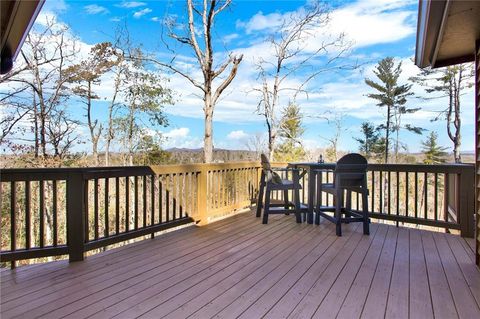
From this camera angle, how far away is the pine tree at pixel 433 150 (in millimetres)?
15768

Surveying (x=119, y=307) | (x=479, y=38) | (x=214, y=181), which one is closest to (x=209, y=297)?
(x=119, y=307)

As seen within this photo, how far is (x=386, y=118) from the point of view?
16.4 meters

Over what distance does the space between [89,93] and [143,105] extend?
6.78 ft

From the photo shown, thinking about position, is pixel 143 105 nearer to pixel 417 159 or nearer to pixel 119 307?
pixel 119 307

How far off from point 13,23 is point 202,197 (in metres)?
3.07

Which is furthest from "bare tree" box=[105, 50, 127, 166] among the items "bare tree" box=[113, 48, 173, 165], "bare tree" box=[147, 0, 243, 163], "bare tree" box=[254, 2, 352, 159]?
"bare tree" box=[254, 2, 352, 159]

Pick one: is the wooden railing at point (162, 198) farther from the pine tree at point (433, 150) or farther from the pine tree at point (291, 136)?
the pine tree at point (433, 150)

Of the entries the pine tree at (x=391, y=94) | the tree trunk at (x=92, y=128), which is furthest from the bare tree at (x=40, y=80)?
the pine tree at (x=391, y=94)

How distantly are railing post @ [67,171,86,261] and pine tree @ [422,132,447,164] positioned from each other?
1759 cm

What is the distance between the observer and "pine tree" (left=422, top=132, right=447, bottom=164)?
15768mm

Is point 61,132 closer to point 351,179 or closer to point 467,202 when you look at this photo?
point 351,179

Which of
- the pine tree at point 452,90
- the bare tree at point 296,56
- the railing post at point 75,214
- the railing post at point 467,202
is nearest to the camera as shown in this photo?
the railing post at point 75,214

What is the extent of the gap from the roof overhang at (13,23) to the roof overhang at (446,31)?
2.42 meters

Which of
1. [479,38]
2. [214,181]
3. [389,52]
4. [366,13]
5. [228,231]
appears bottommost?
[228,231]
